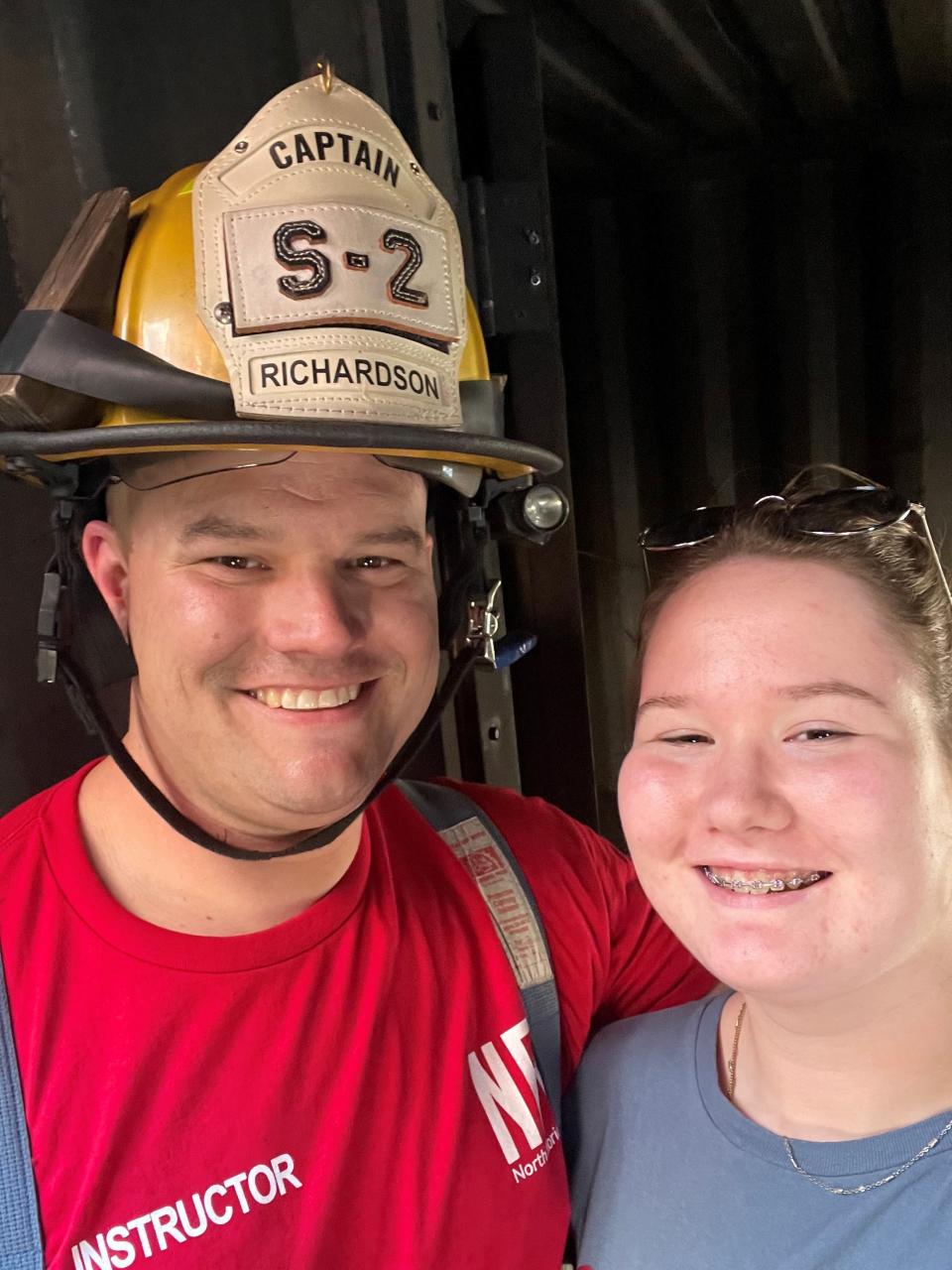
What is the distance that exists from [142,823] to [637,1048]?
36.1 inches

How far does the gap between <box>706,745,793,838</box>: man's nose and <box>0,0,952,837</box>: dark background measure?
85 centimetres

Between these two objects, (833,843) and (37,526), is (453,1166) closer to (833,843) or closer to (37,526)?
(833,843)

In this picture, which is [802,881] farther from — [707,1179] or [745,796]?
[707,1179]

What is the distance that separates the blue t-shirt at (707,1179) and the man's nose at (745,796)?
1.59 ft

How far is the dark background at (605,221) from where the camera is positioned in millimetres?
2020

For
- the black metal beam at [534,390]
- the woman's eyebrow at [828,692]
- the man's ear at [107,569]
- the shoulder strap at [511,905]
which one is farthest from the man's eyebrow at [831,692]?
the black metal beam at [534,390]

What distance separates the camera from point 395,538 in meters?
1.68

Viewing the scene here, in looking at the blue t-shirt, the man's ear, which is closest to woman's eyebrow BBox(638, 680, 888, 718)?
the blue t-shirt

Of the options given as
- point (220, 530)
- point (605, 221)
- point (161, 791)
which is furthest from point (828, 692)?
point (605, 221)

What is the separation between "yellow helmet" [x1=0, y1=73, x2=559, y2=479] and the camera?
143 centimetres

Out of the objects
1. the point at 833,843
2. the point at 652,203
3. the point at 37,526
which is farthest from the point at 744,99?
the point at 833,843

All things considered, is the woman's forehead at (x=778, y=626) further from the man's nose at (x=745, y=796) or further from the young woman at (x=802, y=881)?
the man's nose at (x=745, y=796)

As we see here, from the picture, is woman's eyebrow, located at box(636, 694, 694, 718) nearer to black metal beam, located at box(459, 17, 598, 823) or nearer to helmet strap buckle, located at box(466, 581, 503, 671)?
helmet strap buckle, located at box(466, 581, 503, 671)

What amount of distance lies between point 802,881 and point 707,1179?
0.52m
